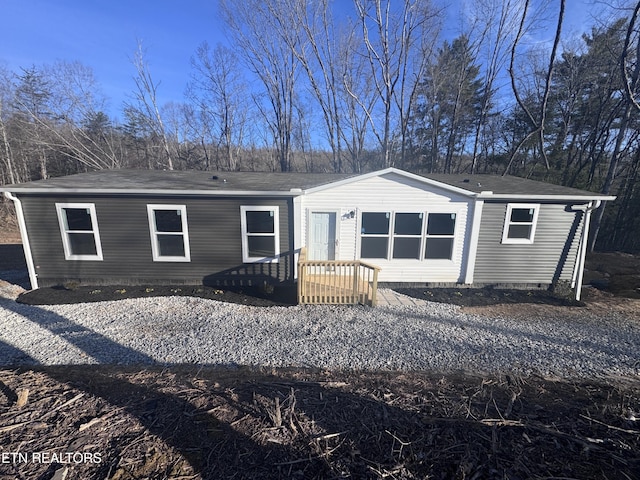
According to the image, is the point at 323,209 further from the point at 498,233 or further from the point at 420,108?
the point at 420,108

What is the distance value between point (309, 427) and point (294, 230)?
5511 mm

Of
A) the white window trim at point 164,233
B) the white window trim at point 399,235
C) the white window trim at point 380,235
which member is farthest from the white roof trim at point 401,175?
the white window trim at point 164,233

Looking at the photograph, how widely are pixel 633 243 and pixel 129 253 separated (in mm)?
24318

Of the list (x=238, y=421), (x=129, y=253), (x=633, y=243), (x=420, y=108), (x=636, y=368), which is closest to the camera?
(x=238, y=421)

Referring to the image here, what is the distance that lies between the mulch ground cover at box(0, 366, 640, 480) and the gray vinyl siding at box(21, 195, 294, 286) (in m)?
4.37

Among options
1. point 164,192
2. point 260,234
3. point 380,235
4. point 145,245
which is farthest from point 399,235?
point 145,245

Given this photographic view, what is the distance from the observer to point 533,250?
8.06 metres

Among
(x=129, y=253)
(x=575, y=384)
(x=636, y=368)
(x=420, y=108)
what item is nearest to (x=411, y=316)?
(x=575, y=384)

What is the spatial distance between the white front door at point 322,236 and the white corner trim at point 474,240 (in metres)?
4.09

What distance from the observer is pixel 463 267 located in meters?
8.13

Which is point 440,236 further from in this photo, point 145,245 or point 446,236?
point 145,245

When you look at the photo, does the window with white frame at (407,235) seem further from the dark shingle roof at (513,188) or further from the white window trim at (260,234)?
the white window trim at (260,234)

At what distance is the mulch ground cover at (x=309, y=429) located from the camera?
211cm

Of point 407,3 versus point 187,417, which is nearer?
point 187,417
